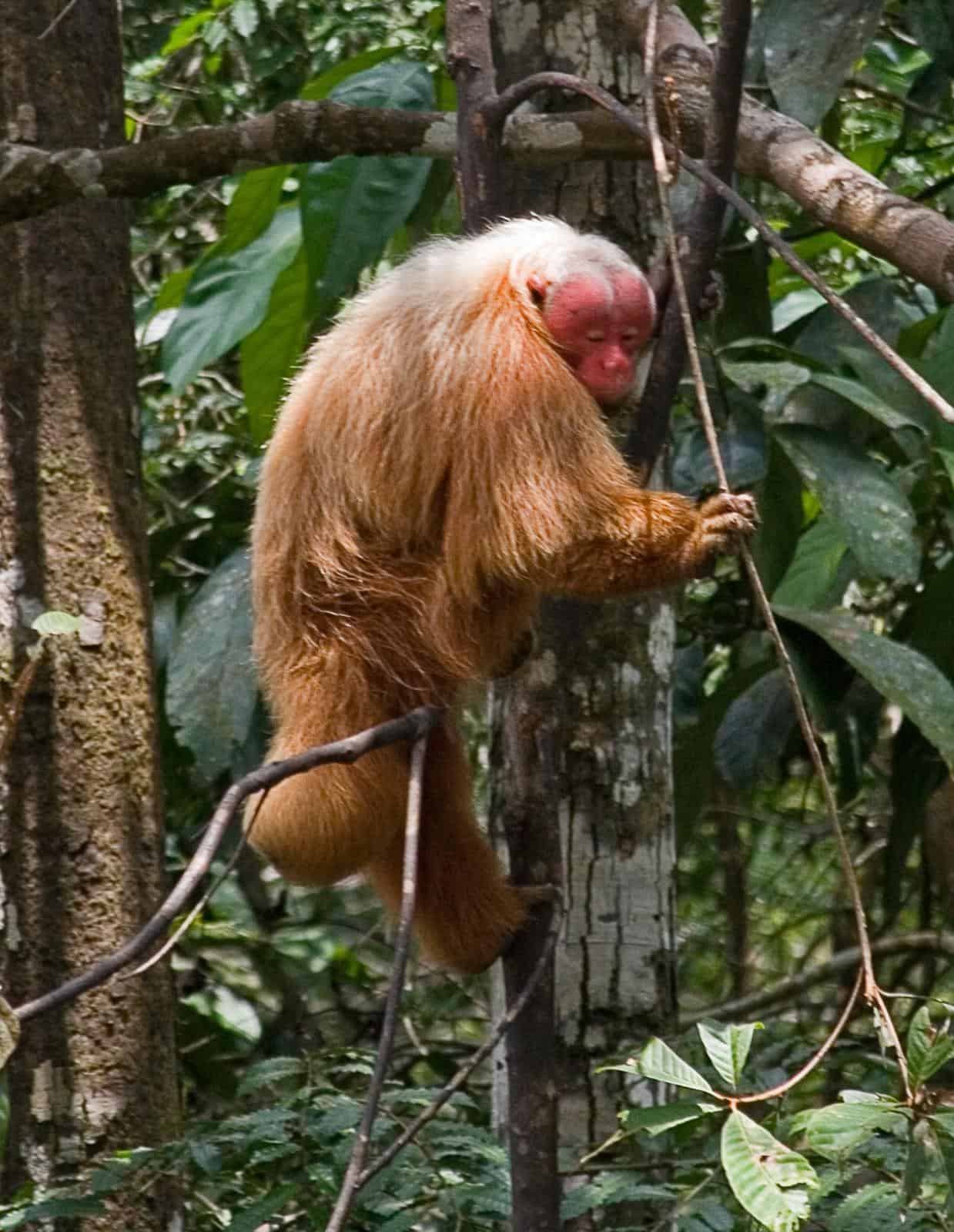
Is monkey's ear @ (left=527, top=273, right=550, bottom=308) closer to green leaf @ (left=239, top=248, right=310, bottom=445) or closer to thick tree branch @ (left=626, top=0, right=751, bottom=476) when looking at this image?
thick tree branch @ (left=626, top=0, right=751, bottom=476)

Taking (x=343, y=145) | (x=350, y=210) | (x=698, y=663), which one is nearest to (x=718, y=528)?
(x=343, y=145)

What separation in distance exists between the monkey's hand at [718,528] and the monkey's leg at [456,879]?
0.61 meters

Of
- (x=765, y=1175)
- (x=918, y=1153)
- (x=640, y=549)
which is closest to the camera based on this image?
(x=765, y=1175)

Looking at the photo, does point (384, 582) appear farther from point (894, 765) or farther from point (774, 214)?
point (774, 214)

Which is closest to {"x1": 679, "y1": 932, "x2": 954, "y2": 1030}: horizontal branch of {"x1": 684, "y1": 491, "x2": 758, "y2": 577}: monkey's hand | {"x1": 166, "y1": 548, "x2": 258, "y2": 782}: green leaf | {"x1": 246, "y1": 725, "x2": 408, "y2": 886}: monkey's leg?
{"x1": 166, "y1": 548, "x2": 258, "y2": 782}: green leaf

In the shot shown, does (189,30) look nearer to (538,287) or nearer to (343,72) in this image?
(343,72)

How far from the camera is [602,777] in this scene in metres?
3.35

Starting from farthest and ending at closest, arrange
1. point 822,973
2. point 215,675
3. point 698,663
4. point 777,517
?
point 822,973 → point 698,663 → point 777,517 → point 215,675

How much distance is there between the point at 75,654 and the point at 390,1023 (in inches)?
63.7

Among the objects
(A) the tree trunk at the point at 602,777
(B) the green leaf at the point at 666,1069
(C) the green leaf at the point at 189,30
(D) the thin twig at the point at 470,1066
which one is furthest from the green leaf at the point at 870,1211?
(C) the green leaf at the point at 189,30

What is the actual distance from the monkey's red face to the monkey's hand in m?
0.29

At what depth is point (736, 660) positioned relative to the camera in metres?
4.92

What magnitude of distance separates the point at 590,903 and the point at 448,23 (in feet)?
5.54

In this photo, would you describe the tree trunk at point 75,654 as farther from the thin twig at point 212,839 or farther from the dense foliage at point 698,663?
the thin twig at point 212,839
